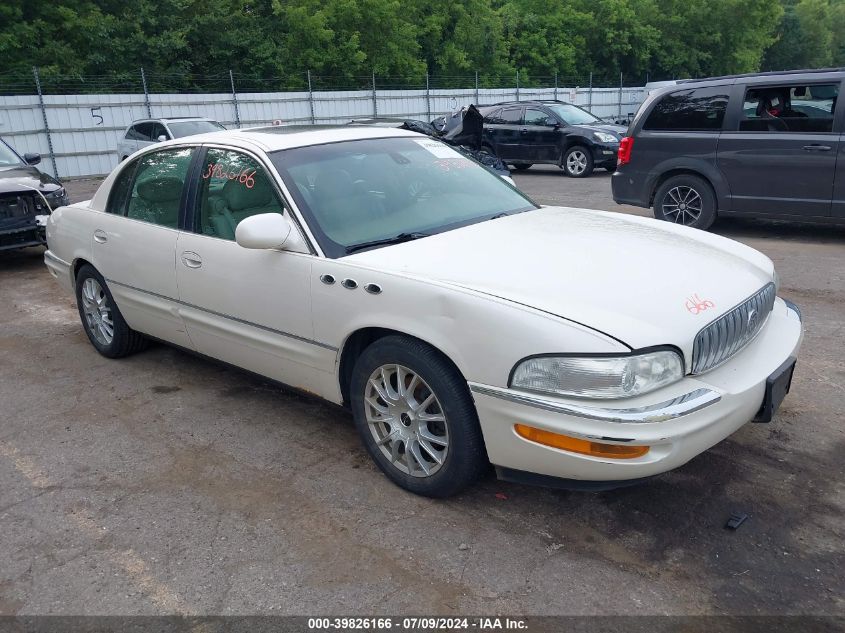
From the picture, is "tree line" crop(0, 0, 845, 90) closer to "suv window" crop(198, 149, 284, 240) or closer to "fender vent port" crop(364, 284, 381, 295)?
"suv window" crop(198, 149, 284, 240)

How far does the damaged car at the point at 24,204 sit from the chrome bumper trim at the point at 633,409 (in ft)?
23.9

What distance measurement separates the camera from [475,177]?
441cm

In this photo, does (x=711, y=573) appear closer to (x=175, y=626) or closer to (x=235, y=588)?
(x=235, y=588)

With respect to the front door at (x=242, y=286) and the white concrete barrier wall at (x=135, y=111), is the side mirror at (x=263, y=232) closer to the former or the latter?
the front door at (x=242, y=286)

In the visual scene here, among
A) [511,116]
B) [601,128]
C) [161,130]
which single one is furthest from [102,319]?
[511,116]

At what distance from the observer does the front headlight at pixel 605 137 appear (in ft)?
51.1

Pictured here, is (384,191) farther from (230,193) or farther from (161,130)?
(161,130)

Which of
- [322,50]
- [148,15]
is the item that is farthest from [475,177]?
[322,50]

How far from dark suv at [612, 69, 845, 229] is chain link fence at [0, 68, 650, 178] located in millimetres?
14485

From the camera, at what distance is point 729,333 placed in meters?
3.05

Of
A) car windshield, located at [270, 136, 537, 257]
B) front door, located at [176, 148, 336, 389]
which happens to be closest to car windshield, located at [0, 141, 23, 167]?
front door, located at [176, 148, 336, 389]

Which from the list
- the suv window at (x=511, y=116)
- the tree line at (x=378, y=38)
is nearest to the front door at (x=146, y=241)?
the suv window at (x=511, y=116)

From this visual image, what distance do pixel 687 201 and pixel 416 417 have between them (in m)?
6.53

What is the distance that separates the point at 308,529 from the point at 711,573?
1.63 metres
